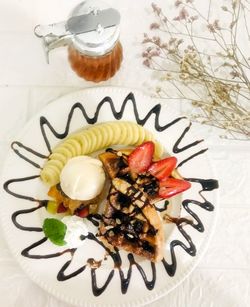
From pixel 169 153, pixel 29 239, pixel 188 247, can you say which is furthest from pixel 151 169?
pixel 29 239

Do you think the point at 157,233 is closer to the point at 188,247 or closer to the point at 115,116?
the point at 188,247

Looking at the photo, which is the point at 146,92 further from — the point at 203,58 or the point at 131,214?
the point at 131,214

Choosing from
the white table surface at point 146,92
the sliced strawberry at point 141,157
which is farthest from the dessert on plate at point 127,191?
the white table surface at point 146,92

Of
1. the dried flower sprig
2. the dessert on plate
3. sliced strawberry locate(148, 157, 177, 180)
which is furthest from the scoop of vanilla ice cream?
the dried flower sprig

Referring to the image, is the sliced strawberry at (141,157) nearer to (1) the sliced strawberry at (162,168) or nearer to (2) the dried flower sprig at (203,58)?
(1) the sliced strawberry at (162,168)

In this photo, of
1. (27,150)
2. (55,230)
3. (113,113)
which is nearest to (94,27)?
(113,113)
